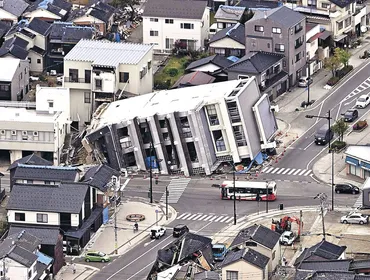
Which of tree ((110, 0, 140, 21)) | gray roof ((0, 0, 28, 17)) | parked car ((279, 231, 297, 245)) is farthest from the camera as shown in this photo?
tree ((110, 0, 140, 21))

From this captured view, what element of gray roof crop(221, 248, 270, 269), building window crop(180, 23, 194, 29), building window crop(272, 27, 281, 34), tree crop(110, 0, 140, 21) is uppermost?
gray roof crop(221, 248, 270, 269)

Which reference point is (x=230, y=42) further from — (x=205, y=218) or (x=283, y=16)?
(x=205, y=218)

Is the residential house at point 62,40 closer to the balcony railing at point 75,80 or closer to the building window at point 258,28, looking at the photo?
the balcony railing at point 75,80

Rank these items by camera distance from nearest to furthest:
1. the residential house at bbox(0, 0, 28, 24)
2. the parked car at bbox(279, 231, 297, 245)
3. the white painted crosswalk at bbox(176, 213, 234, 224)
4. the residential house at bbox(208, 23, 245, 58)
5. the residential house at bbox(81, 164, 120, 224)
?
the parked car at bbox(279, 231, 297, 245) < the residential house at bbox(81, 164, 120, 224) < the white painted crosswalk at bbox(176, 213, 234, 224) < the residential house at bbox(208, 23, 245, 58) < the residential house at bbox(0, 0, 28, 24)

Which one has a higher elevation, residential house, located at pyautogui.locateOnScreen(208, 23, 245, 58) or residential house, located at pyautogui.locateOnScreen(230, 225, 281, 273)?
residential house, located at pyautogui.locateOnScreen(230, 225, 281, 273)

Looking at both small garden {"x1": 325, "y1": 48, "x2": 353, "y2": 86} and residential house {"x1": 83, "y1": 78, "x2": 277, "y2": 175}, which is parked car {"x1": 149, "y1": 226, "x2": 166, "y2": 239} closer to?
residential house {"x1": 83, "y1": 78, "x2": 277, "y2": 175}

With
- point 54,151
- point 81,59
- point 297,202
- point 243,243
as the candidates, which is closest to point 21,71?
point 81,59

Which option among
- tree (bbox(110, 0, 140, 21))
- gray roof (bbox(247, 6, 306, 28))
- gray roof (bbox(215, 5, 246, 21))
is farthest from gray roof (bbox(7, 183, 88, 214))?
tree (bbox(110, 0, 140, 21))

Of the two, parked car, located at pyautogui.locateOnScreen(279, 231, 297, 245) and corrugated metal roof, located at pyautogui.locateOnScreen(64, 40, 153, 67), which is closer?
parked car, located at pyautogui.locateOnScreen(279, 231, 297, 245)

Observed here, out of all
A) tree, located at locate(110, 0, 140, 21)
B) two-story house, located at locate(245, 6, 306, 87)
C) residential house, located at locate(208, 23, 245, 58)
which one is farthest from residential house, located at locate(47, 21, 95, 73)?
two-story house, located at locate(245, 6, 306, 87)
